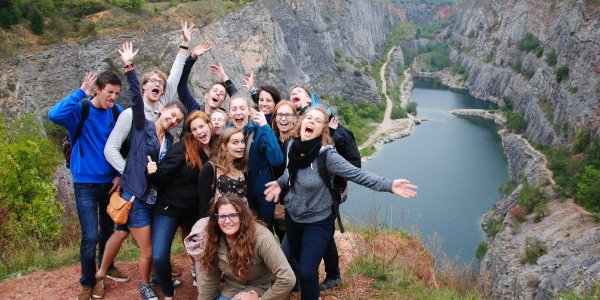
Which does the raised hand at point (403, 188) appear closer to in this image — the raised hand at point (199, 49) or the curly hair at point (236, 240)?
the curly hair at point (236, 240)

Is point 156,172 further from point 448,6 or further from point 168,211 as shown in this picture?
point 448,6

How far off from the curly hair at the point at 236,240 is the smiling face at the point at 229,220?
0.02 metres

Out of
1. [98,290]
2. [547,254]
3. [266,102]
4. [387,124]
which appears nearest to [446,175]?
[387,124]

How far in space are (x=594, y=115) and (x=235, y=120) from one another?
3850 cm

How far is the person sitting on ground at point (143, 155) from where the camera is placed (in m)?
4.56

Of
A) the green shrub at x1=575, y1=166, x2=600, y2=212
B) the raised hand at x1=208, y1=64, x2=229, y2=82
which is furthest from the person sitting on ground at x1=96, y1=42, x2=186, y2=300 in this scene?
the green shrub at x1=575, y1=166, x2=600, y2=212

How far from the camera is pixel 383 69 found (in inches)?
3346

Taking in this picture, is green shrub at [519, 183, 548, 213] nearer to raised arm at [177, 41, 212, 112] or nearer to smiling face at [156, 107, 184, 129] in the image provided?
raised arm at [177, 41, 212, 112]

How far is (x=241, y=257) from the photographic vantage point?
4004mm

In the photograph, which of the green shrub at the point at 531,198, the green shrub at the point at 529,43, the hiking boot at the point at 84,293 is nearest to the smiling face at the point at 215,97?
the hiking boot at the point at 84,293

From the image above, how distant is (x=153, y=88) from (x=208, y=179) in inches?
47.3

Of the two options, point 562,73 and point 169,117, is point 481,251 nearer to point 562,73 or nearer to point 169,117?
point 562,73

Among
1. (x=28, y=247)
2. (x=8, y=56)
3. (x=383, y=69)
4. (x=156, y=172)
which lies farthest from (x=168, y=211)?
(x=383, y=69)

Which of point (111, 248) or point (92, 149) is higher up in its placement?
point (92, 149)
